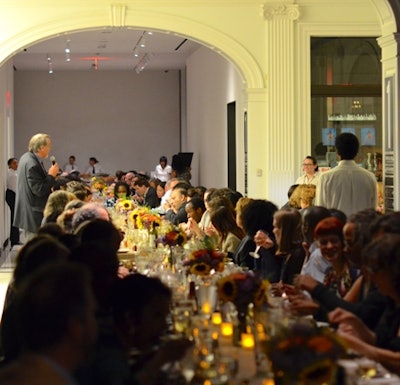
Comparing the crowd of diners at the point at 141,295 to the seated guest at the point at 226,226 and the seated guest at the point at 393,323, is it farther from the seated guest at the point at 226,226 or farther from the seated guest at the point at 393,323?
the seated guest at the point at 226,226

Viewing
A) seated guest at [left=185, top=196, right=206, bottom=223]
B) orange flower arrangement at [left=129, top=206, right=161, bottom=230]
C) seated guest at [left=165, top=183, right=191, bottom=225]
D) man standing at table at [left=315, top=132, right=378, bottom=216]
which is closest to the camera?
man standing at table at [left=315, top=132, right=378, bottom=216]

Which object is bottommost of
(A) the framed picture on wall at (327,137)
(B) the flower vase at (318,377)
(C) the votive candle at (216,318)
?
(C) the votive candle at (216,318)

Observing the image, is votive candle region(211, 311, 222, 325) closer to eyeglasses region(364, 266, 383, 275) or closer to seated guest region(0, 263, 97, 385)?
eyeglasses region(364, 266, 383, 275)

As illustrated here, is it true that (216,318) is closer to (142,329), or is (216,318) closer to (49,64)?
(142,329)

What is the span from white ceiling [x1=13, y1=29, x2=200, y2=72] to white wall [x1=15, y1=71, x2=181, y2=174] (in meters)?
0.57

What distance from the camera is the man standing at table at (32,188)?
36.9 ft

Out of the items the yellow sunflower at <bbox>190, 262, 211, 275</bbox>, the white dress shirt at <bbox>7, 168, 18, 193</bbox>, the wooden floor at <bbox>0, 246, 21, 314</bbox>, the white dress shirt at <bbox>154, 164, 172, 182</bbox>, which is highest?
the white dress shirt at <bbox>154, 164, 172, 182</bbox>

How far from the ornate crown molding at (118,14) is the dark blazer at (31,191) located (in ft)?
9.11

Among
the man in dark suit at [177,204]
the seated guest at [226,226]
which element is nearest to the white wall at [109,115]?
the man in dark suit at [177,204]

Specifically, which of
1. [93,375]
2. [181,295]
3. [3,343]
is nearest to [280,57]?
[181,295]

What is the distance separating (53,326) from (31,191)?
29.5 feet

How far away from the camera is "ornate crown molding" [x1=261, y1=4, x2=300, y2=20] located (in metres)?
13.7

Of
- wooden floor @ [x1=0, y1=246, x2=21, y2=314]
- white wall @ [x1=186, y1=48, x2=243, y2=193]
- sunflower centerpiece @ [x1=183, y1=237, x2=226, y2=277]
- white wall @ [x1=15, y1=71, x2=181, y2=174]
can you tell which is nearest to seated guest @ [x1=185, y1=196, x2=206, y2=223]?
wooden floor @ [x1=0, y1=246, x2=21, y2=314]

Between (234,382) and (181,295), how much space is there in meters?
2.05
